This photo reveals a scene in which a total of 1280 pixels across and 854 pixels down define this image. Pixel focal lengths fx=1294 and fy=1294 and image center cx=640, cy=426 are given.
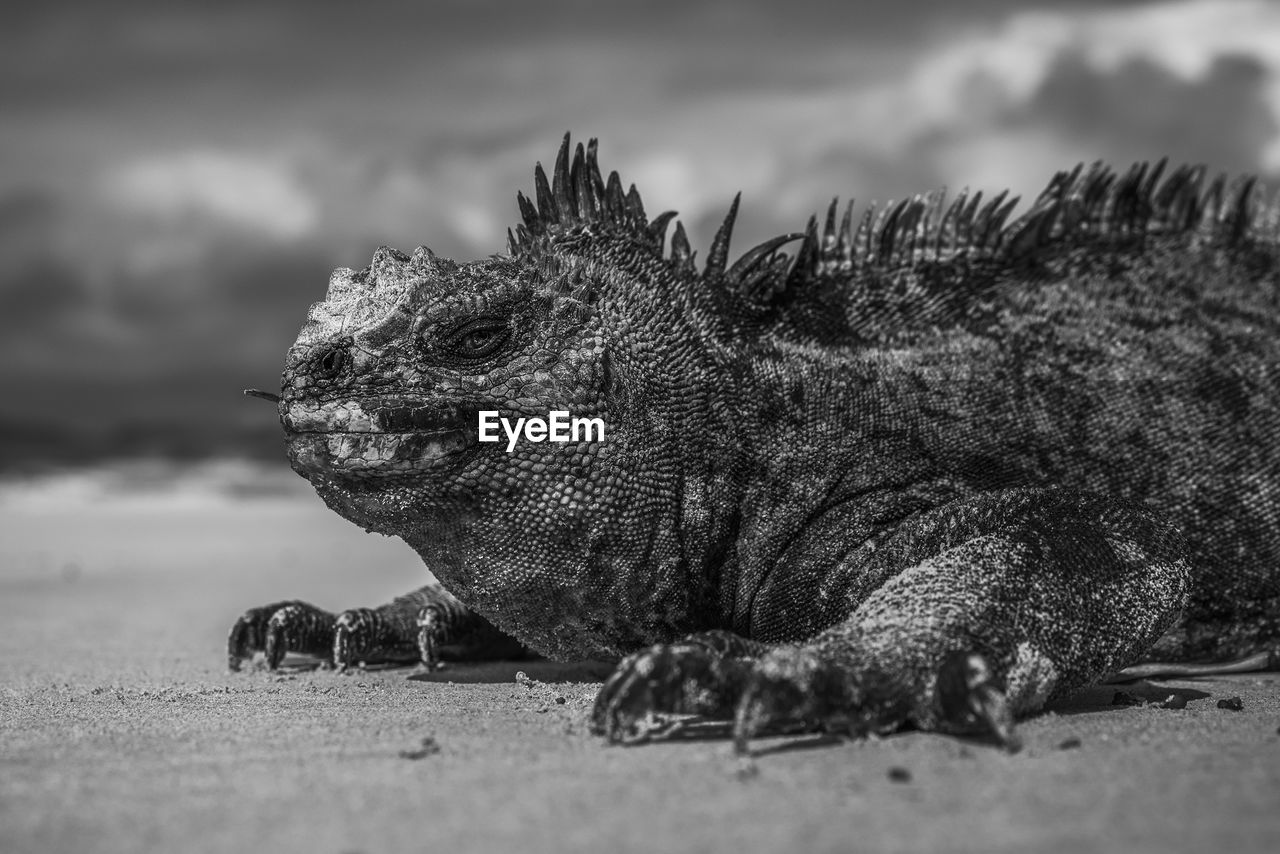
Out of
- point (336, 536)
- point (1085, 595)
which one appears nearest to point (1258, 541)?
point (1085, 595)

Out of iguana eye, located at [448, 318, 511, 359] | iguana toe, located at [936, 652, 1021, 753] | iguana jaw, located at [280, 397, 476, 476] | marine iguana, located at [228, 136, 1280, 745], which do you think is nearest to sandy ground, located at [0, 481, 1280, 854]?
iguana toe, located at [936, 652, 1021, 753]

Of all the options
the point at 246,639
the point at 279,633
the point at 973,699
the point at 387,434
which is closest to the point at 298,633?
the point at 279,633

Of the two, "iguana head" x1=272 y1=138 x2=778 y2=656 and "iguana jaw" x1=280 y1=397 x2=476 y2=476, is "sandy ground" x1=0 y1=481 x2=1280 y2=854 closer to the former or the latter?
"iguana head" x1=272 y1=138 x2=778 y2=656

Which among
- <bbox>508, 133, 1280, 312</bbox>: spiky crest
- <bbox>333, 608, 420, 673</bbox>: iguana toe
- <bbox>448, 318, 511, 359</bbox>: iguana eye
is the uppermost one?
<bbox>508, 133, 1280, 312</bbox>: spiky crest

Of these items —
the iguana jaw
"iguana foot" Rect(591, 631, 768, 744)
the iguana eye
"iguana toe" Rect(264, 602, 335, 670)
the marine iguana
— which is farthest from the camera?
"iguana toe" Rect(264, 602, 335, 670)

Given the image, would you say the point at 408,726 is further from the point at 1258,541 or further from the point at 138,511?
the point at 138,511

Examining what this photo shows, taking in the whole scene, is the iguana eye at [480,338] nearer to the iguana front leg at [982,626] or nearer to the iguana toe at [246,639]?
the iguana front leg at [982,626]
